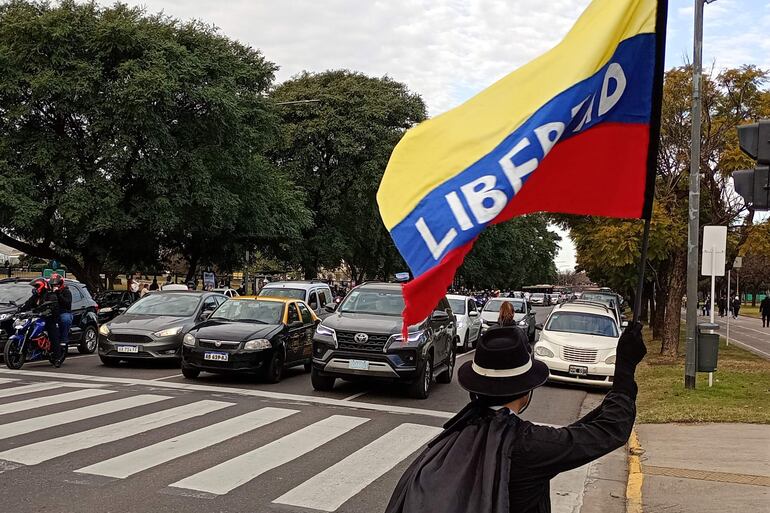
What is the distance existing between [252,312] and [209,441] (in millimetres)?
6409

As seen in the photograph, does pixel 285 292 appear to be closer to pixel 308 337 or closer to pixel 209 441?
pixel 308 337

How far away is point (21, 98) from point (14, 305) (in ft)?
50.9

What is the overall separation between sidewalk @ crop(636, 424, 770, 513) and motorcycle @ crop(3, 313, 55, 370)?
1144 centimetres

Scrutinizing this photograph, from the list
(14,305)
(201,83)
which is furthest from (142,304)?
(201,83)

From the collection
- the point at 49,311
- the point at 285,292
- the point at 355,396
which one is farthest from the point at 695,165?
the point at 49,311

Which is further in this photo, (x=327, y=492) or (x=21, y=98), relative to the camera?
(x=21, y=98)

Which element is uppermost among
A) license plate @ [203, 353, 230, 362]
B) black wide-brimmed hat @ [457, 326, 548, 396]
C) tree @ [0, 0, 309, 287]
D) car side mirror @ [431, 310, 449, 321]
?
tree @ [0, 0, 309, 287]

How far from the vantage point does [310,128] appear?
1852 inches

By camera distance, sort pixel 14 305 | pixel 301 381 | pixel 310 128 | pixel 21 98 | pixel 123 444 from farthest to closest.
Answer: pixel 310 128
pixel 21 98
pixel 14 305
pixel 301 381
pixel 123 444

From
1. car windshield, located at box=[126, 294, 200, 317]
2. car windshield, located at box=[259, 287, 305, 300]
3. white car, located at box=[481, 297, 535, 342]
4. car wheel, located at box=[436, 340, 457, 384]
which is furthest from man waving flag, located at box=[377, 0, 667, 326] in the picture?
white car, located at box=[481, 297, 535, 342]

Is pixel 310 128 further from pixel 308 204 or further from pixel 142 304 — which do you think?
pixel 142 304

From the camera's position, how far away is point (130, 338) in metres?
15.7

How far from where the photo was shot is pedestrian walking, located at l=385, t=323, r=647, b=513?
2.68 m

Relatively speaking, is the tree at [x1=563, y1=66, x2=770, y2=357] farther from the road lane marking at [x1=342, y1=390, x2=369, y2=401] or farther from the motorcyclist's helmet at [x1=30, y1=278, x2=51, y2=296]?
the motorcyclist's helmet at [x1=30, y1=278, x2=51, y2=296]
